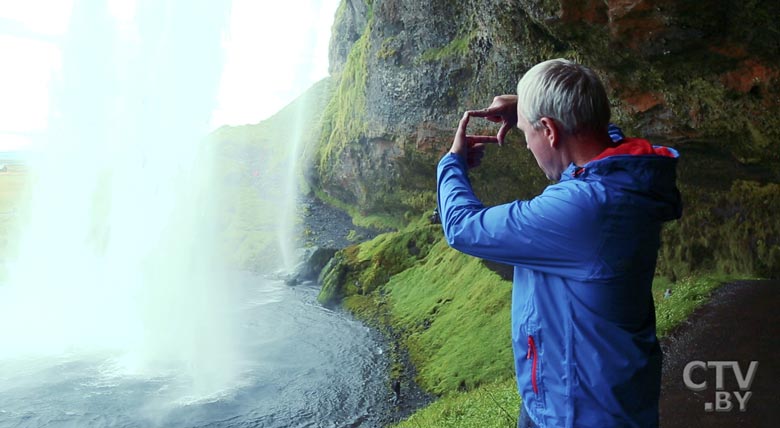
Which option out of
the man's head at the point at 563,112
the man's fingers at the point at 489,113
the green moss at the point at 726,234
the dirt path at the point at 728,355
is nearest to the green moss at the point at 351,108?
the green moss at the point at 726,234

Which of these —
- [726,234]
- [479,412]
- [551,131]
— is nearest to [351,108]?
[726,234]

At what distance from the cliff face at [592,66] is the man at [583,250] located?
7856mm

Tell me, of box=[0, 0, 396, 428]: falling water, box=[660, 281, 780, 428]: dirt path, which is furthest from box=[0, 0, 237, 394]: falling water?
box=[660, 281, 780, 428]: dirt path

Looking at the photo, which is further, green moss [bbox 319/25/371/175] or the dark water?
green moss [bbox 319/25/371/175]

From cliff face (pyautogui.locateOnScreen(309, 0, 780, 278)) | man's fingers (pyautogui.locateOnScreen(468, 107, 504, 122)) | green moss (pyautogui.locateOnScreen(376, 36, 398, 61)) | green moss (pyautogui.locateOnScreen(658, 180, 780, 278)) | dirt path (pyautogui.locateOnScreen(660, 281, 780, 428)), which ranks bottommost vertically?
dirt path (pyautogui.locateOnScreen(660, 281, 780, 428))

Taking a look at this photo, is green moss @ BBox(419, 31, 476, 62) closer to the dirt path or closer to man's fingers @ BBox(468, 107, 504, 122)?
the dirt path

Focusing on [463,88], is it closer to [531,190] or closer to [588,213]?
[531,190]

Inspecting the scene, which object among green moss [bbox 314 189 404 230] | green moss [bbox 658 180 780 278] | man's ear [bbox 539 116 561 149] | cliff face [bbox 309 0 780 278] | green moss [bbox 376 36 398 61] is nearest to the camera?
man's ear [bbox 539 116 561 149]

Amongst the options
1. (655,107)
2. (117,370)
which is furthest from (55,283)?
(655,107)

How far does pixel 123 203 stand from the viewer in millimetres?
25453

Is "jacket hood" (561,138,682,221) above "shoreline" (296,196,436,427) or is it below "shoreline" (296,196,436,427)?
above

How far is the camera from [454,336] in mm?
17656

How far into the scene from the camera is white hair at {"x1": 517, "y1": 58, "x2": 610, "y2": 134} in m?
2.24

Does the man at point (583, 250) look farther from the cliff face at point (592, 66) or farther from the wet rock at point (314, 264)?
the wet rock at point (314, 264)
